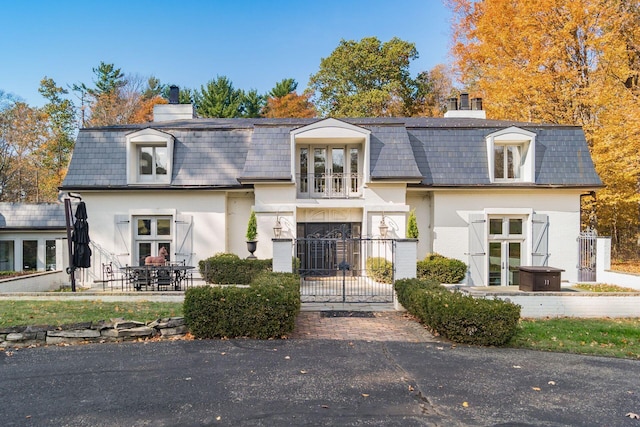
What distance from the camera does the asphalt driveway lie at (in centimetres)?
418

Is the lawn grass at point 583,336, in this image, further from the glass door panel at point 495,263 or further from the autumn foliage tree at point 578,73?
the autumn foliage tree at point 578,73

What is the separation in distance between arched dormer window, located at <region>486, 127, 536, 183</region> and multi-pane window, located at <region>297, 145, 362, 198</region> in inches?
193

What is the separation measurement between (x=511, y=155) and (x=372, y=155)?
541 centimetres

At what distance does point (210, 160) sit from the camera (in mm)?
14953

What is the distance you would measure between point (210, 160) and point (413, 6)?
12.9 metres

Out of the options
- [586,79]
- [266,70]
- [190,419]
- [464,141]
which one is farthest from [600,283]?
[266,70]

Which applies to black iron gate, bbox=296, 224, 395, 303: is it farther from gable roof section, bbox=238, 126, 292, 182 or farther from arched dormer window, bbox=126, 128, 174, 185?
arched dormer window, bbox=126, 128, 174, 185

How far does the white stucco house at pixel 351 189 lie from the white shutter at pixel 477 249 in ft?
0.12

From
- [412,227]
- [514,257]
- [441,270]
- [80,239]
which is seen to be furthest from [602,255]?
[80,239]

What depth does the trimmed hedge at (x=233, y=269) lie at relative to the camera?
13.3m

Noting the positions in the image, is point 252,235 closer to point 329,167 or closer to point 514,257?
point 329,167

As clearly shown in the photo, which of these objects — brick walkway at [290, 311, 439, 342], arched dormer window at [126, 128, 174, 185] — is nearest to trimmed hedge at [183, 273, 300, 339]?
brick walkway at [290, 311, 439, 342]

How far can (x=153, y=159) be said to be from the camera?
590 inches

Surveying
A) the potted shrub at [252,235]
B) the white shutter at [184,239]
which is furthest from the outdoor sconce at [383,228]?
the white shutter at [184,239]
